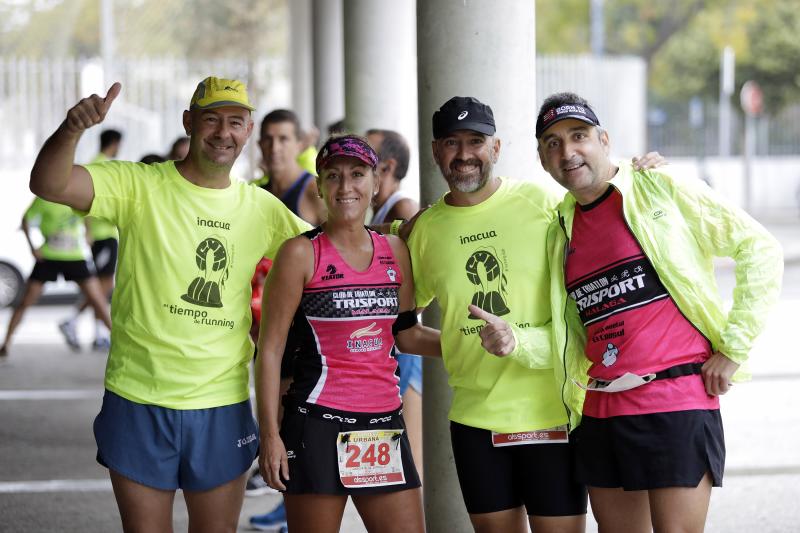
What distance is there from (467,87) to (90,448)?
4722 mm

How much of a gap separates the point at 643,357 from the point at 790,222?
28706 mm

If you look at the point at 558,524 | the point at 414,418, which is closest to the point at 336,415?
the point at 558,524

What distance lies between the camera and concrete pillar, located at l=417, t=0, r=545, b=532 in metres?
5.55

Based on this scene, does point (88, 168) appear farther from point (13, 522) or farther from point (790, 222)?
point (790, 222)

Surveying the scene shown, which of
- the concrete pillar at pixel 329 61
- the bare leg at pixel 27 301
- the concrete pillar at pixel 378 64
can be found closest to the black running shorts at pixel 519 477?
the concrete pillar at pixel 378 64

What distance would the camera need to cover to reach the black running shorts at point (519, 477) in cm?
436

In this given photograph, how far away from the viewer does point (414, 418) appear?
642cm

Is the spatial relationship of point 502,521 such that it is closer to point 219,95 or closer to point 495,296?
point 495,296

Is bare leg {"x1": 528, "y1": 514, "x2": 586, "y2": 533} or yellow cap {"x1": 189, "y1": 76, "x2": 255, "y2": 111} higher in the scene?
yellow cap {"x1": 189, "y1": 76, "x2": 255, "y2": 111}

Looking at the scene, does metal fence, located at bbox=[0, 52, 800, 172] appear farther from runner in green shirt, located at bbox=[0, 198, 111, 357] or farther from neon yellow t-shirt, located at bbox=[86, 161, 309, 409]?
neon yellow t-shirt, located at bbox=[86, 161, 309, 409]

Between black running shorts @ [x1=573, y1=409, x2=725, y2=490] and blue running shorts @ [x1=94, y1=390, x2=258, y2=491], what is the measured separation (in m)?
1.42

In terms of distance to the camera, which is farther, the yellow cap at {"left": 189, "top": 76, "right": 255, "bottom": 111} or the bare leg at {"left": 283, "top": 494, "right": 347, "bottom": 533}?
the yellow cap at {"left": 189, "top": 76, "right": 255, "bottom": 111}

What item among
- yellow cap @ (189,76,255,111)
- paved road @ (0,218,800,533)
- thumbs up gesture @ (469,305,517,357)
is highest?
yellow cap @ (189,76,255,111)

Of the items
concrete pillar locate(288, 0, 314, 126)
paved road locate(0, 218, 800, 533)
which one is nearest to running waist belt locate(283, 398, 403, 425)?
paved road locate(0, 218, 800, 533)
